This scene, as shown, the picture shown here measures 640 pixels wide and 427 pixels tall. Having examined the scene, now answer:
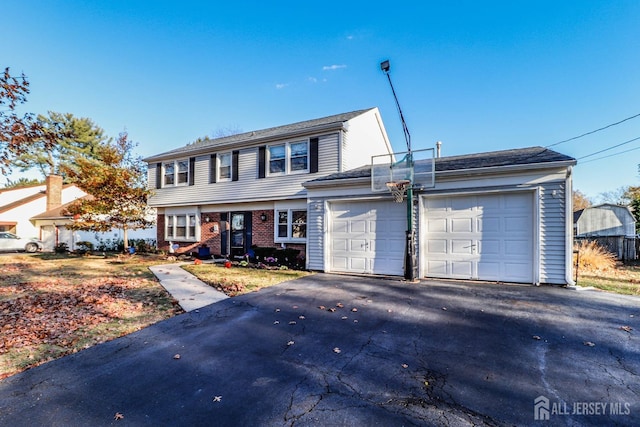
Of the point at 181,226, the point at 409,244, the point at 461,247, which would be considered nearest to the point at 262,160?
the point at 181,226

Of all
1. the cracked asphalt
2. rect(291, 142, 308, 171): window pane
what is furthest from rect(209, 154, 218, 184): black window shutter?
the cracked asphalt

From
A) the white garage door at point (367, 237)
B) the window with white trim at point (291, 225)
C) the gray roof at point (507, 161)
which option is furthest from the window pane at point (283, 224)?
Answer: the gray roof at point (507, 161)

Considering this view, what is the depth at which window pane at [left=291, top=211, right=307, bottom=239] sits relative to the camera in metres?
12.0

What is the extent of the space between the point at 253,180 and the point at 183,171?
5.02 meters

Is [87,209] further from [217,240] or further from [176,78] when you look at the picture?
[176,78]

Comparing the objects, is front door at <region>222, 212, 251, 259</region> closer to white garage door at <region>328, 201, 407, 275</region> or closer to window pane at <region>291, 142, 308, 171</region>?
window pane at <region>291, 142, 308, 171</region>

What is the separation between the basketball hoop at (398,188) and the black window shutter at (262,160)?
250 inches

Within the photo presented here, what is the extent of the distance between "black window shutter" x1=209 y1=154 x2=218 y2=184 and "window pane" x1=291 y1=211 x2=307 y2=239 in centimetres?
498

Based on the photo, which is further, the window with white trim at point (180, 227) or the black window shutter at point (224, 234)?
the window with white trim at point (180, 227)

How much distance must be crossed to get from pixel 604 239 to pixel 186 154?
22.8m

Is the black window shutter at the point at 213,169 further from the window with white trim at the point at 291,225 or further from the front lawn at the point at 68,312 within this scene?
the front lawn at the point at 68,312

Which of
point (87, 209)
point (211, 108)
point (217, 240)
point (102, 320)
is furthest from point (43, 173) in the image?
point (102, 320)

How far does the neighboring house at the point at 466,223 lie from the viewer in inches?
295

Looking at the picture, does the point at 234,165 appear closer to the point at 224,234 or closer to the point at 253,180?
the point at 253,180
